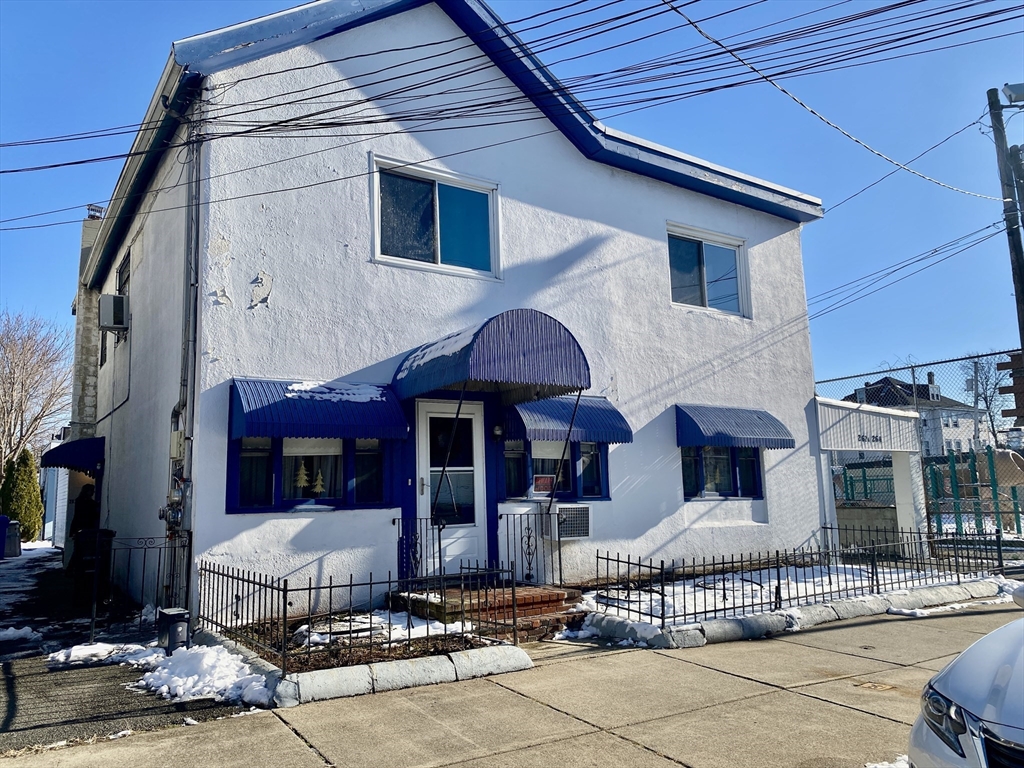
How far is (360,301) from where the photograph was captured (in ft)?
33.7

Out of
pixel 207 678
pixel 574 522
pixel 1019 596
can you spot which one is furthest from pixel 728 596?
pixel 207 678

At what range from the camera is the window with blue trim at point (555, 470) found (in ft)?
37.7

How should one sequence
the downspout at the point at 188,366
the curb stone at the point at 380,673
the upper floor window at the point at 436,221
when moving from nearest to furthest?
the curb stone at the point at 380,673, the downspout at the point at 188,366, the upper floor window at the point at 436,221

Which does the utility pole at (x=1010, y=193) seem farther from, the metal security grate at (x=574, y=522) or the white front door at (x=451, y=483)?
the white front door at (x=451, y=483)

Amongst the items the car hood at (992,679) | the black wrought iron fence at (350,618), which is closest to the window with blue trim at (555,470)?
the black wrought iron fence at (350,618)

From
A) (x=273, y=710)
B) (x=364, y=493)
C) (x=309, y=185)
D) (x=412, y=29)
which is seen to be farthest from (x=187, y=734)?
(x=412, y=29)

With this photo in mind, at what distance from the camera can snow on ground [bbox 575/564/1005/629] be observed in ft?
30.6

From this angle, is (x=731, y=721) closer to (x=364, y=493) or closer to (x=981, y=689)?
(x=981, y=689)

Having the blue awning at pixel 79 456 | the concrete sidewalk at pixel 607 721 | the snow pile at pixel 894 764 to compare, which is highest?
the blue awning at pixel 79 456

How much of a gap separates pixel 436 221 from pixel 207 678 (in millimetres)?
6870

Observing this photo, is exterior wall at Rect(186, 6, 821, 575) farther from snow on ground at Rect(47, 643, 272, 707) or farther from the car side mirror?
the car side mirror

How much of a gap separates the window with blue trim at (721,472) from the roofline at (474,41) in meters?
4.90

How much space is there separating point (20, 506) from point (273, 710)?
24557 millimetres

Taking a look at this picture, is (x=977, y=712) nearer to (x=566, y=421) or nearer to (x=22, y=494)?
(x=566, y=421)
